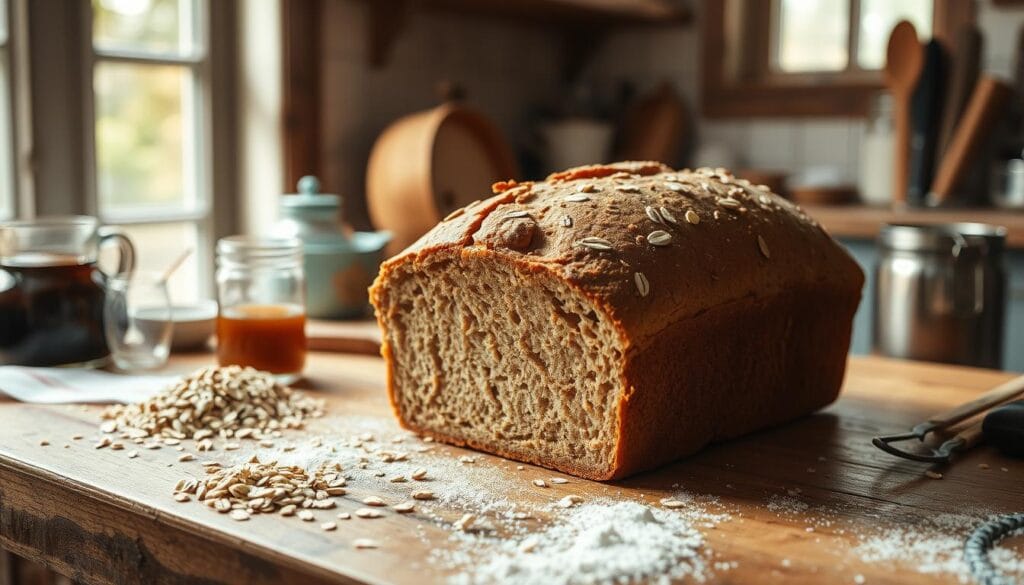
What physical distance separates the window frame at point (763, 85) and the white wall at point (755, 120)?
4 cm

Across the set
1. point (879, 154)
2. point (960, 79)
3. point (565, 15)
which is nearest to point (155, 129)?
point (565, 15)

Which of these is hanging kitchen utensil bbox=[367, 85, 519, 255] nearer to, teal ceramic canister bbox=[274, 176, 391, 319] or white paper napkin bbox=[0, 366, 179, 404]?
teal ceramic canister bbox=[274, 176, 391, 319]

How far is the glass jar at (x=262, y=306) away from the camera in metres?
1.60

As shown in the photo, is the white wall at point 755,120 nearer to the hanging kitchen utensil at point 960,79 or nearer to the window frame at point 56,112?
the hanging kitchen utensil at point 960,79

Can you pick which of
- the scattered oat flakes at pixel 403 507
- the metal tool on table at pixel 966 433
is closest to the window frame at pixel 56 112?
the scattered oat flakes at pixel 403 507

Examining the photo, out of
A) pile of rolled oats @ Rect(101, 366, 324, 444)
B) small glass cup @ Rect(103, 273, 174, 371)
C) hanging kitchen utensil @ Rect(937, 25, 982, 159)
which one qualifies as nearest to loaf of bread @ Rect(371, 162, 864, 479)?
pile of rolled oats @ Rect(101, 366, 324, 444)

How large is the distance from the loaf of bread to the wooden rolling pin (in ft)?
5.98

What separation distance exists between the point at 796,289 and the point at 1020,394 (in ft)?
1.22

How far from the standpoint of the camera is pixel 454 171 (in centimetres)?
278

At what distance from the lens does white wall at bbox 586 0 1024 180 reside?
3.24m

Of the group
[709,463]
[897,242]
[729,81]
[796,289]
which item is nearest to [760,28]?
[729,81]

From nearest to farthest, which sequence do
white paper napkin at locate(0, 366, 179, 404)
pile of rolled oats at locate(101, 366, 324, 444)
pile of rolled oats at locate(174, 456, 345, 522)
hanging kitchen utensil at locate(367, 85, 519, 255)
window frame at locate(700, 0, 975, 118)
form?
pile of rolled oats at locate(174, 456, 345, 522), pile of rolled oats at locate(101, 366, 324, 444), white paper napkin at locate(0, 366, 179, 404), hanging kitchen utensil at locate(367, 85, 519, 255), window frame at locate(700, 0, 975, 118)

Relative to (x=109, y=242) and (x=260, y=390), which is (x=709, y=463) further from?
(x=109, y=242)

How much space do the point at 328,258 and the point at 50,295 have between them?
587 mm
